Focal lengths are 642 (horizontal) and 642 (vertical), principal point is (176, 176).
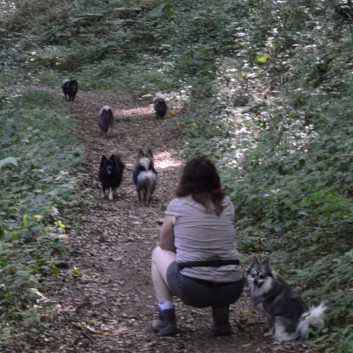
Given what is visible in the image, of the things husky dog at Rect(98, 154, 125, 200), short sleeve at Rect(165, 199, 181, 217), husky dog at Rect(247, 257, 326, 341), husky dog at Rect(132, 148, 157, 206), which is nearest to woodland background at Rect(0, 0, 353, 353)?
husky dog at Rect(247, 257, 326, 341)

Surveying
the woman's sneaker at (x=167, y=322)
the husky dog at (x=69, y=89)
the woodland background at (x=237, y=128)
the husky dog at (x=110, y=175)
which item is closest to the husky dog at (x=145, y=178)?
the husky dog at (x=110, y=175)

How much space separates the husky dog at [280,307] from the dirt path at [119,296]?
142mm

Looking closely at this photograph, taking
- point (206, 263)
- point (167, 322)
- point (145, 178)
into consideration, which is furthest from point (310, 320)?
point (145, 178)

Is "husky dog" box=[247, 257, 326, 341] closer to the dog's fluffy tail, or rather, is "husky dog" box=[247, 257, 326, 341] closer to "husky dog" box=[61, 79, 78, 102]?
the dog's fluffy tail

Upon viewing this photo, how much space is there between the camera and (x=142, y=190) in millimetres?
11000

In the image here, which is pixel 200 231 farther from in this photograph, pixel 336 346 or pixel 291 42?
pixel 291 42

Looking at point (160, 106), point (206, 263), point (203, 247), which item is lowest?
point (160, 106)

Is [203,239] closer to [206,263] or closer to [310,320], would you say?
[206,263]

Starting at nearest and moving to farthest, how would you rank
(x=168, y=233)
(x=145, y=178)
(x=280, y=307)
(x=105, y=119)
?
(x=280, y=307) → (x=168, y=233) → (x=145, y=178) → (x=105, y=119)

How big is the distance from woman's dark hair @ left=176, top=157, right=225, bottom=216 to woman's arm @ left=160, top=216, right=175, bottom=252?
26cm

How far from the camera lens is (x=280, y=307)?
216 inches

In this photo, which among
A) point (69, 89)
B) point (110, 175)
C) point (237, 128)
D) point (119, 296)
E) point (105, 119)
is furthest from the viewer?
point (69, 89)

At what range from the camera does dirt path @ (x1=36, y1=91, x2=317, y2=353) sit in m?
5.59

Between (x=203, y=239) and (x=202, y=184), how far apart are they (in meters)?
0.47
